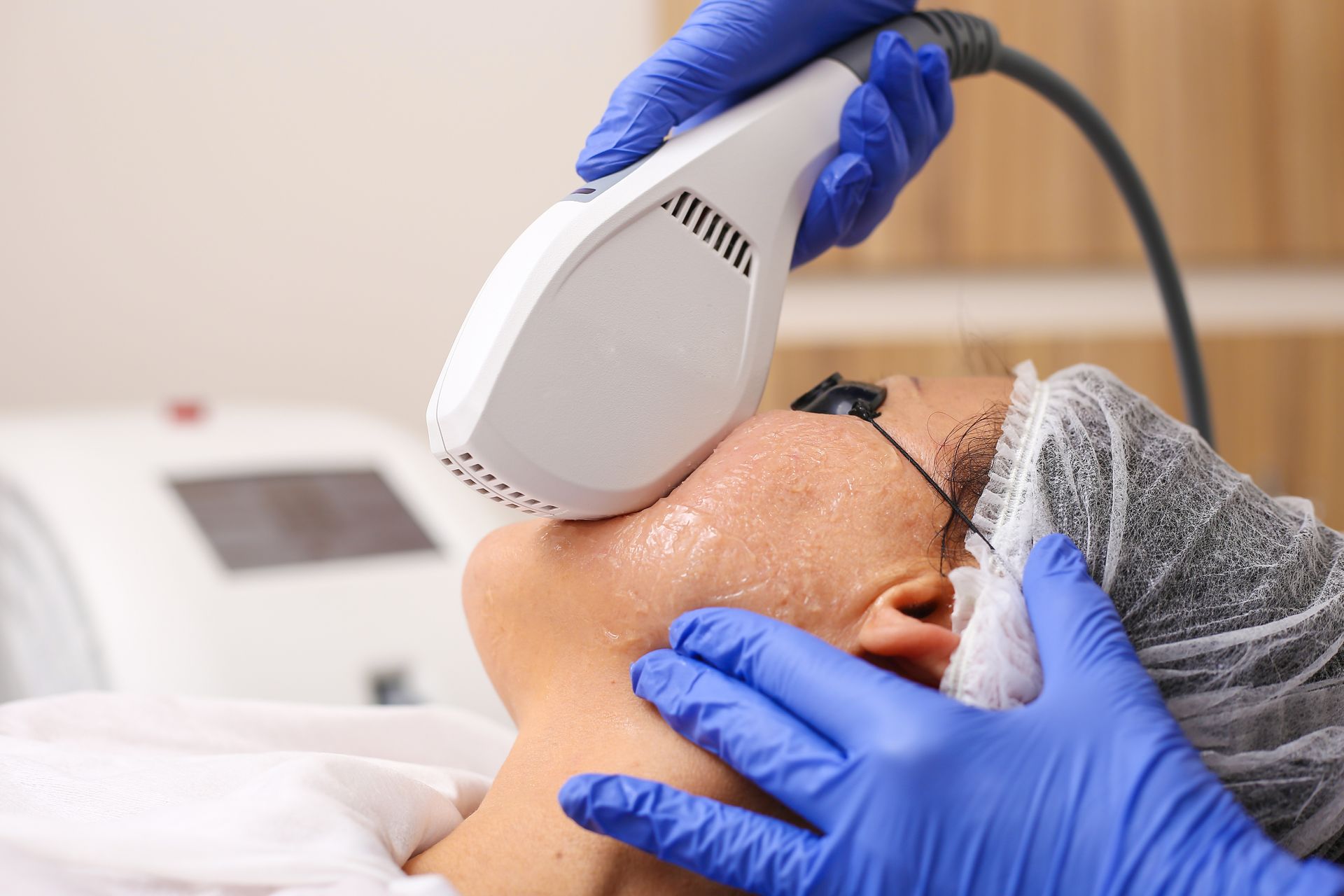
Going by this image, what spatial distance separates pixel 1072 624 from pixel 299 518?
1.35 metres

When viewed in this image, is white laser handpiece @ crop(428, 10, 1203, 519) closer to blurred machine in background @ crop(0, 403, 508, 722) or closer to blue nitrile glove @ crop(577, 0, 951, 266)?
blue nitrile glove @ crop(577, 0, 951, 266)

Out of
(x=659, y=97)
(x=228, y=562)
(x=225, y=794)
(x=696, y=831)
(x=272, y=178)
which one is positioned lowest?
(x=228, y=562)

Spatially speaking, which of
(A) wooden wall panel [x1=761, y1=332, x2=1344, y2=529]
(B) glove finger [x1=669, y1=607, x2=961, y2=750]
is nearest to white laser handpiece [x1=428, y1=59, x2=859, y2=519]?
(B) glove finger [x1=669, y1=607, x2=961, y2=750]

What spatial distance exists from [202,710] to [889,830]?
780mm

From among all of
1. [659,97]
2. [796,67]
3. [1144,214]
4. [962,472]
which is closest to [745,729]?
[962,472]

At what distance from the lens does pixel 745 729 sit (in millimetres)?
720

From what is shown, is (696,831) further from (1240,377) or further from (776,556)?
(1240,377)

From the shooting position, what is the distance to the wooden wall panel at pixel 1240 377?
8.14 ft

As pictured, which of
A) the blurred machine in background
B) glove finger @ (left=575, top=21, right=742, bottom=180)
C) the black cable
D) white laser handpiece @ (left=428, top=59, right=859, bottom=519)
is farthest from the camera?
the blurred machine in background

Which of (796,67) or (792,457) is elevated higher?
(796,67)

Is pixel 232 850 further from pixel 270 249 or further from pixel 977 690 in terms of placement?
pixel 270 249

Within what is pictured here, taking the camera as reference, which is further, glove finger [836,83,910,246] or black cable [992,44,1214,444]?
black cable [992,44,1214,444]

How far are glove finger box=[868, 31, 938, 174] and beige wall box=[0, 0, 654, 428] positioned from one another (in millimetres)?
1392

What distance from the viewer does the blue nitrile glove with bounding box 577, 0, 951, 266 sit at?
0.93m
